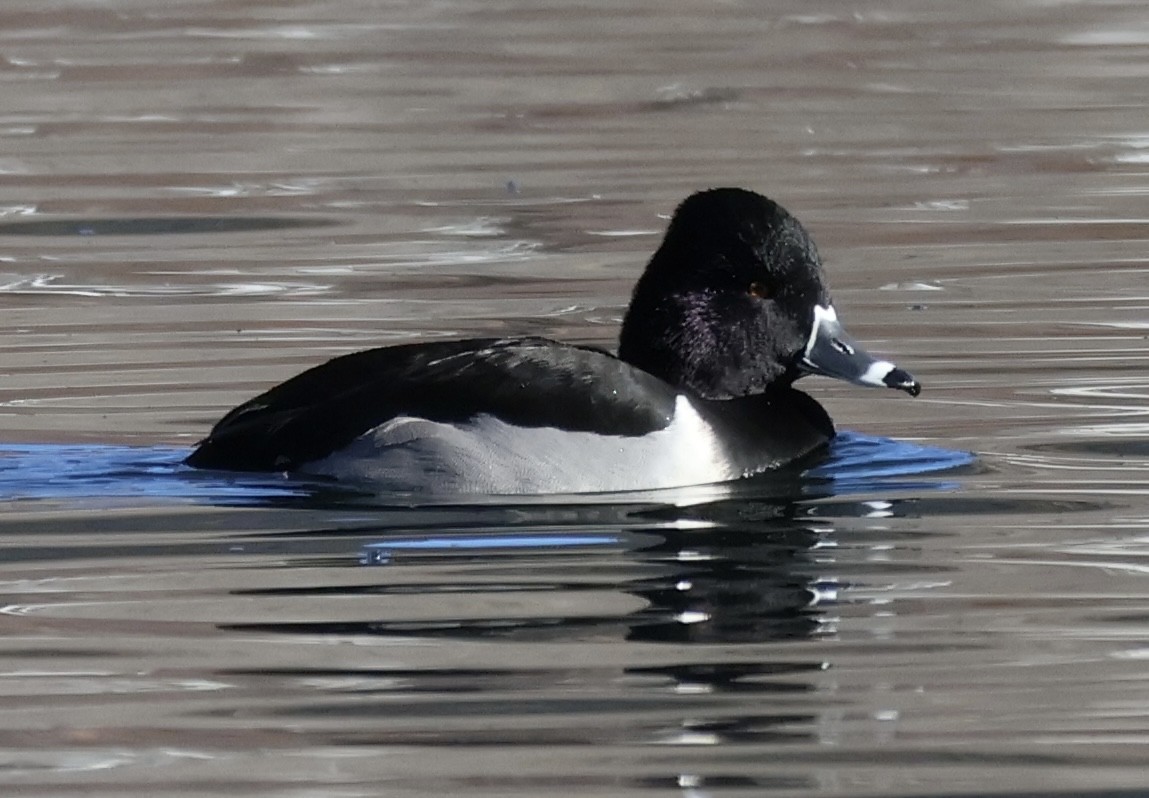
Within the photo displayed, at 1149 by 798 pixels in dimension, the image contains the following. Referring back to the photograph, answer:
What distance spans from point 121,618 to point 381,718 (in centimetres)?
115

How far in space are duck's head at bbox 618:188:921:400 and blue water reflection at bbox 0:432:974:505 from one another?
22 centimetres

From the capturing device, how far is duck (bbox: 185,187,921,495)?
7.54m

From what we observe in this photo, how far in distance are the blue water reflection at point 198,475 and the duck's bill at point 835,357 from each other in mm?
223

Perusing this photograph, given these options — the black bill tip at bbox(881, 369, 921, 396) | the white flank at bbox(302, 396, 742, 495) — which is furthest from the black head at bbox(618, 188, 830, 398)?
the white flank at bbox(302, 396, 742, 495)

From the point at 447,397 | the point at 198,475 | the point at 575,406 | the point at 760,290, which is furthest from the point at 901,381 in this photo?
the point at 198,475

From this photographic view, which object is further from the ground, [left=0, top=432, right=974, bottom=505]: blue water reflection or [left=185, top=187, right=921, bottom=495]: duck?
[left=185, top=187, right=921, bottom=495]: duck

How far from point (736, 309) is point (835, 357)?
1.14 feet

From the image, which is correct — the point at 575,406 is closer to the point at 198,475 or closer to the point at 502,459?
the point at 502,459

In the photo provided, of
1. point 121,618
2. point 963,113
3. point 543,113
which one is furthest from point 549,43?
point 121,618

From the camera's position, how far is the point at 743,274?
8219mm

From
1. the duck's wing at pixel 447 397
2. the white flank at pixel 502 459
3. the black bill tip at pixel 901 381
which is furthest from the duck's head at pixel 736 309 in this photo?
the white flank at pixel 502 459

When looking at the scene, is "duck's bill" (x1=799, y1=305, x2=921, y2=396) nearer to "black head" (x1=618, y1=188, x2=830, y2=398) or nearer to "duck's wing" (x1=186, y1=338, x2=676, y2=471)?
"black head" (x1=618, y1=188, x2=830, y2=398)

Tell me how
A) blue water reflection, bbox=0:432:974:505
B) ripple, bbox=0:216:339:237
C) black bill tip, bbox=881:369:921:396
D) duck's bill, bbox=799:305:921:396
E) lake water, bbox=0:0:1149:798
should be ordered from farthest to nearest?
ripple, bbox=0:216:339:237
duck's bill, bbox=799:305:921:396
black bill tip, bbox=881:369:921:396
blue water reflection, bbox=0:432:974:505
lake water, bbox=0:0:1149:798

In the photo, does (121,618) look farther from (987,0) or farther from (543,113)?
(987,0)
